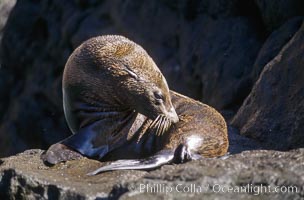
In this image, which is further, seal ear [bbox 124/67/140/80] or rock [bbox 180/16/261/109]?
rock [bbox 180/16/261/109]

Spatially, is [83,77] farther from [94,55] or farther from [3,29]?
[3,29]

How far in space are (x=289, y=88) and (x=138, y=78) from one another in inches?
67.2

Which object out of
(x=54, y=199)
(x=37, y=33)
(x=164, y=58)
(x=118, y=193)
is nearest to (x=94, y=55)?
(x=54, y=199)

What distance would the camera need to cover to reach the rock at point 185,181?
12.5ft

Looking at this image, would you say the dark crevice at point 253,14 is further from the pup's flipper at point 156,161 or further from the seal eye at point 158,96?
the pup's flipper at point 156,161

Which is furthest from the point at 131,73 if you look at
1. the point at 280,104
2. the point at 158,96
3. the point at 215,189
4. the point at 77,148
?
the point at 215,189

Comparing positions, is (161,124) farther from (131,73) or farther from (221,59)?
A: (221,59)

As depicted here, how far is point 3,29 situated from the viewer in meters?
13.4

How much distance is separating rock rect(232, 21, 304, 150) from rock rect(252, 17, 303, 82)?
109 cm

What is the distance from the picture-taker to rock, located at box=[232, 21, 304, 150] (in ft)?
21.9

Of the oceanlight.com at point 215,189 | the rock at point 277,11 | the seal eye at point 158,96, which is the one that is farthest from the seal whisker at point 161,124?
the rock at point 277,11

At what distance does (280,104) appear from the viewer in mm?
7016

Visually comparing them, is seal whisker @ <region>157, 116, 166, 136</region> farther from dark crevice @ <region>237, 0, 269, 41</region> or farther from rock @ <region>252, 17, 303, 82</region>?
dark crevice @ <region>237, 0, 269, 41</region>

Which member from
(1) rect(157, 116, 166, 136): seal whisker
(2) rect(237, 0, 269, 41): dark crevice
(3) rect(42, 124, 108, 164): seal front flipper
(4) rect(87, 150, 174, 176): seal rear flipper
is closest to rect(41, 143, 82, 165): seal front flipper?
(3) rect(42, 124, 108, 164): seal front flipper
